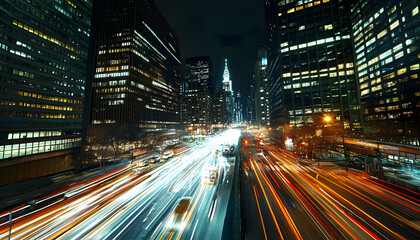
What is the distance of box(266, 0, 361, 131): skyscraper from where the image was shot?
75.9 metres

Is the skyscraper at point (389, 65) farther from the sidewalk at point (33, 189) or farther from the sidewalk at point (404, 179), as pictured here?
the sidewalk at point (33, 189)

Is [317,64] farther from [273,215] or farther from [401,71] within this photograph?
[273,215]

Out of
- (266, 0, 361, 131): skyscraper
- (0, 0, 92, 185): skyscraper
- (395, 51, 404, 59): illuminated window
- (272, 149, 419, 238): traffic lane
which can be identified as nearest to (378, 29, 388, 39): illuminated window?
(266, 0, 361, 131): skyscraper

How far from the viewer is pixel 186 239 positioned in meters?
11.1

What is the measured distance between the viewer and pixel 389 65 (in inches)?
2549

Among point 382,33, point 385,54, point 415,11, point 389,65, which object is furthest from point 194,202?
point 382,33

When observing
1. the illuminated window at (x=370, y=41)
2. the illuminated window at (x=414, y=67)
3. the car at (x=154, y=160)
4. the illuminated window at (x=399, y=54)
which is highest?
the illuminated window at (x=370, y=41)

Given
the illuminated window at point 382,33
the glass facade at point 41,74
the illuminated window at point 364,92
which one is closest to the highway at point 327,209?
the glass facade at point 41,74

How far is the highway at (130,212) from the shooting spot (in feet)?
39.0

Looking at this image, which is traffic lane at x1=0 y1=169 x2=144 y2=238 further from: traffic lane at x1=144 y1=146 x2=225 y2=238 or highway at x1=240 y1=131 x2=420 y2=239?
highway at x1=240 y1=131 x2=420 y2=239

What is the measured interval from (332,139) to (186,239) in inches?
2150

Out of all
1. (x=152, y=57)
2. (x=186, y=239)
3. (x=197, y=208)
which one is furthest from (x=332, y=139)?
(x=152, y=57)

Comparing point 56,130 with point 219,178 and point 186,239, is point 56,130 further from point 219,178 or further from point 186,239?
point 186,239

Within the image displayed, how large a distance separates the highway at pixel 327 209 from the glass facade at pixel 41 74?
42.7 metres
